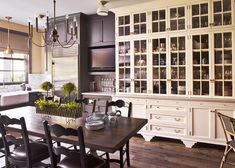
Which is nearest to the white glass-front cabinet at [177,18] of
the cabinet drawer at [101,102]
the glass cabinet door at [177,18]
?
the glass cabinet door at [177,18]

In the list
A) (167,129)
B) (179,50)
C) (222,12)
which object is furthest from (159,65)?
(222,12)

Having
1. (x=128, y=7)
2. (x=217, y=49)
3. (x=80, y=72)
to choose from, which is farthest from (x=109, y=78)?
(x=217, y=49)

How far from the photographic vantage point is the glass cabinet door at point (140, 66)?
158 inches

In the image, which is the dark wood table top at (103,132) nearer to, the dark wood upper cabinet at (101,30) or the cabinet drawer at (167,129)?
the cabinet drawer at (167,129)

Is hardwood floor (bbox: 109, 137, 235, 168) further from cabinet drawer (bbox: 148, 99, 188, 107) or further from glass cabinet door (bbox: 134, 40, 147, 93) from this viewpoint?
glass cabinet door (bbox: 134, 40, 147, 93)

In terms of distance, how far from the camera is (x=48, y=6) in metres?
4.34

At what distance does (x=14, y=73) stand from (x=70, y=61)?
2.10m

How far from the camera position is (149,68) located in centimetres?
394

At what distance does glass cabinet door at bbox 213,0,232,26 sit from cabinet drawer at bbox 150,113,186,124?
182cm

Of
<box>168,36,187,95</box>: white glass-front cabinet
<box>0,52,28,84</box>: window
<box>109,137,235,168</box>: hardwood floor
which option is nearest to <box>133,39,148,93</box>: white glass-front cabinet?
<box>168,36,187,95</box>: white glass-front cabinet

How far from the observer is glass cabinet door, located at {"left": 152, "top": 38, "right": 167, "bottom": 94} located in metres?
3.84

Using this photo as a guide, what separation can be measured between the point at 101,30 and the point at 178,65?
6.99 ft

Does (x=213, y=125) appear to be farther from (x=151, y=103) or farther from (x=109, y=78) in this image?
(x=109, y=78)

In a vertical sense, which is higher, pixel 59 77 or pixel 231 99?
pixel 59 77
